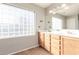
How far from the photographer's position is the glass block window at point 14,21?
1.75 m

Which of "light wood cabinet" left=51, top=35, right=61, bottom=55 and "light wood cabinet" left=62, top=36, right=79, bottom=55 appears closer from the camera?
"light wood cabinet" left=62, top=36, right=79, bottom=55

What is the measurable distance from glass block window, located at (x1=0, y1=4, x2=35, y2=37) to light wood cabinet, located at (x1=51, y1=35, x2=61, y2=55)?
653 mm

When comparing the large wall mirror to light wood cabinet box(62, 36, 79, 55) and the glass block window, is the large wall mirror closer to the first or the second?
light wood cabinet box(62, 36, 79, 55)

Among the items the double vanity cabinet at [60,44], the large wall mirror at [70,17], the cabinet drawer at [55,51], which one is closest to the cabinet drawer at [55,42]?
the double vanity cabinet at [60,44]

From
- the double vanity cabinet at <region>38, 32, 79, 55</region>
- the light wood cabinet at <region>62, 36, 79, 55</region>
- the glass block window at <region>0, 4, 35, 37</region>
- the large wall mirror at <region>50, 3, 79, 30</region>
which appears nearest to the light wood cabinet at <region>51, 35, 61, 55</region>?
the double vanity cabinet at <region>38, 32, 79, 55</region>

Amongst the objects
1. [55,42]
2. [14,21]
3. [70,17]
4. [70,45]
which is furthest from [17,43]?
[70,17]

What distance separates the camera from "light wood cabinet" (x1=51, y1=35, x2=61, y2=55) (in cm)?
193

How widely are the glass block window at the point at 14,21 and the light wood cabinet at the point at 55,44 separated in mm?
653

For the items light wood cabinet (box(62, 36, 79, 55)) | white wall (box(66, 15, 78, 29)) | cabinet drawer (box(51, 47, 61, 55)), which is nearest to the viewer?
light wood cabinet (box(62, 36, 79, 55))

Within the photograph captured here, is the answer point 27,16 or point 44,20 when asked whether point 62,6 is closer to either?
point 44,20

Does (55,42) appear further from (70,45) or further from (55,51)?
(70,45)

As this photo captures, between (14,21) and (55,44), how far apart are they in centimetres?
112

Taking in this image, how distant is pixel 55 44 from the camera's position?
6.81 ft

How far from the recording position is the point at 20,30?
1.90 meters
